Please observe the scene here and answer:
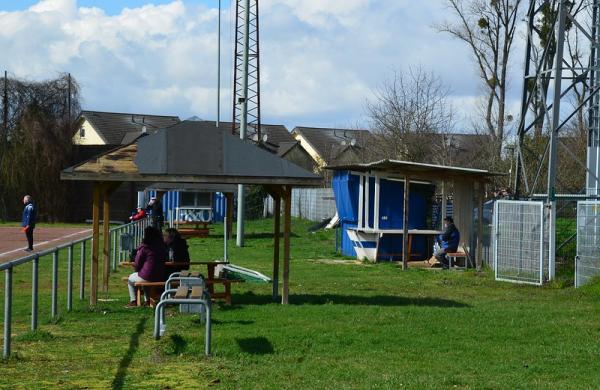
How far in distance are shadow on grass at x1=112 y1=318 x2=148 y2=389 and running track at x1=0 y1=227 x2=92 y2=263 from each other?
46.3 feet

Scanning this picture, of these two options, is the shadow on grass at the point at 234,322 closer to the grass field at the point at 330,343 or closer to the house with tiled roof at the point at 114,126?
the grass field at the point at 330,343

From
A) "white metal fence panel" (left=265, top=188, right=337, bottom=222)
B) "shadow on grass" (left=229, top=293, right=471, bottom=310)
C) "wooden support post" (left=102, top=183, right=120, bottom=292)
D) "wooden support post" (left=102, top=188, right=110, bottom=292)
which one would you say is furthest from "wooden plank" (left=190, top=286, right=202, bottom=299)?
"white metal fence panel" (left=265, top=188, right=337, bottom=222)

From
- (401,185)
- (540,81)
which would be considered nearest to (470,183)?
(401,185)

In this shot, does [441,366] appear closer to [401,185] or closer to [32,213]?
[401,185]

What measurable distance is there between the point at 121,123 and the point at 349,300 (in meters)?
71.8

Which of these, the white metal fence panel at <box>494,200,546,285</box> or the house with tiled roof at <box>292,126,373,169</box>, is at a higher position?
the house with tiled roof at <box>292,126,373,169</box>

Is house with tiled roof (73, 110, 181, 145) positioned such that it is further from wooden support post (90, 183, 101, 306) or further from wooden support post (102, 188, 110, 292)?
wooden support post (90, 183, 101, 306)

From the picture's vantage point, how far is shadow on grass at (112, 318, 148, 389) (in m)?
9.61

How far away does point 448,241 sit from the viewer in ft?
88.4

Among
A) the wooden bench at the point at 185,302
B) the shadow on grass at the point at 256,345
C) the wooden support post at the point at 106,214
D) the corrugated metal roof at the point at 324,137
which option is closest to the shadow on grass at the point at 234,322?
the wooden bench at the point at 185,302

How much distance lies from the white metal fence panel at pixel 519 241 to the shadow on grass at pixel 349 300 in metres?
4.36

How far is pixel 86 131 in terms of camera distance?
85.4 metres

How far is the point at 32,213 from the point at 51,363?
21.2m

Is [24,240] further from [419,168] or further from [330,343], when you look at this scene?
[330,343]
